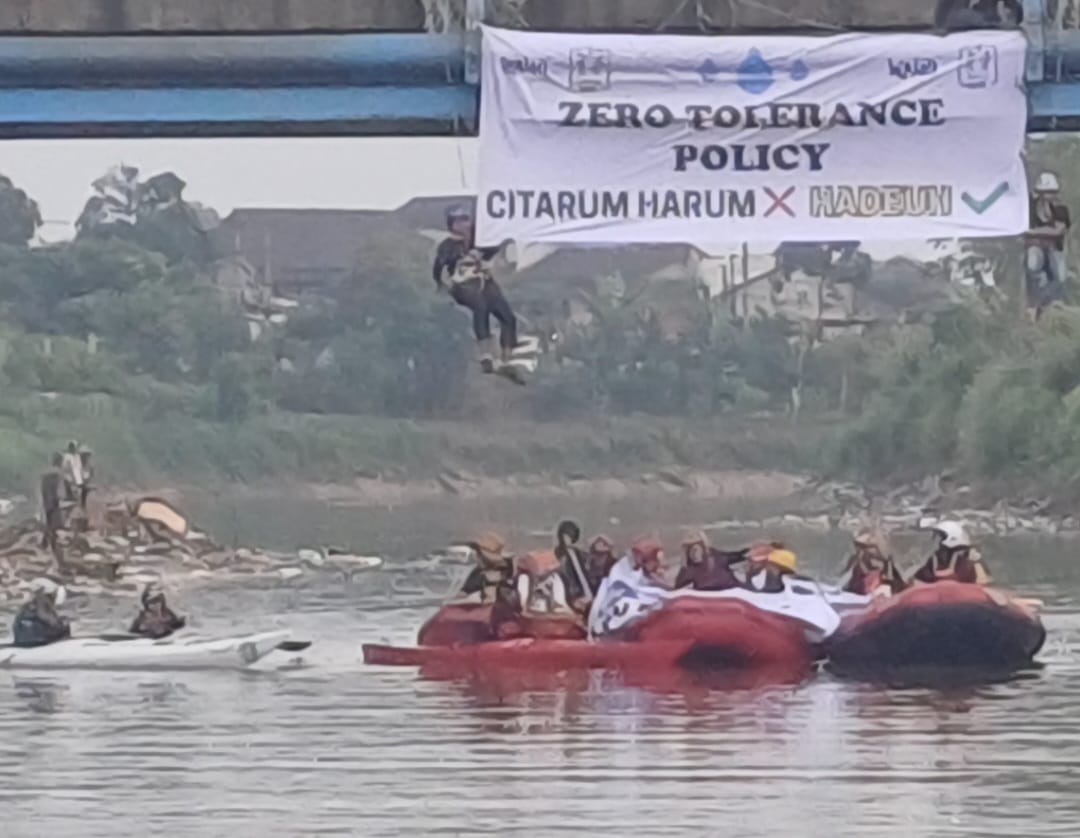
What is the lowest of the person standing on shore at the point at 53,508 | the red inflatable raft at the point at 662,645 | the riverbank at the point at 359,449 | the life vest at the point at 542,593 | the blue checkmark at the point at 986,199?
the red inflatable raft at the point at 662,645

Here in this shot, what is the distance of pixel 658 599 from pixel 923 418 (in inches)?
67.1

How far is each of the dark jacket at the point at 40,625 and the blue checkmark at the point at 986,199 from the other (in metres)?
4.98

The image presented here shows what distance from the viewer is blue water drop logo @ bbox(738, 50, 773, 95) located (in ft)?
44.9

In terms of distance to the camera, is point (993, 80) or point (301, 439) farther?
point (301, 439)

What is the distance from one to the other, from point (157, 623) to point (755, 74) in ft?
13.6

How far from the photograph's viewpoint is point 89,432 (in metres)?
14.7

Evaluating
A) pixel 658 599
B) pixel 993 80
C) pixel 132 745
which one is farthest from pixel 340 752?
pixel 993 80

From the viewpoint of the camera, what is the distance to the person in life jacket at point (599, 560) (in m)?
14.6

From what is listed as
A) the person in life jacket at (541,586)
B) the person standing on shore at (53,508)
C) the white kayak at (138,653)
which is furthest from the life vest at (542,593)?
the person standing on shore at (53,508)

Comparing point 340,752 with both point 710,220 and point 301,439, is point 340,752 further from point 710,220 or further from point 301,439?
point 710,220

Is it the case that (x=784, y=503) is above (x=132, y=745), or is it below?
above

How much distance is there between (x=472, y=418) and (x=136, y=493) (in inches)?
69.5

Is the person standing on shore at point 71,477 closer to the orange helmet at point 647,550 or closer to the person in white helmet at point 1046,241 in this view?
the orange helmet at point 647,550

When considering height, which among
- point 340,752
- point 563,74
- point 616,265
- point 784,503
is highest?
point 563,74
